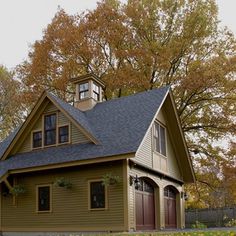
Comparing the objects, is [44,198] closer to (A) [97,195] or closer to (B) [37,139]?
(A) [97,195]

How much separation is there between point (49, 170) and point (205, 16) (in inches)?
569

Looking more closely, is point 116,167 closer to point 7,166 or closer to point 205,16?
point 7,166

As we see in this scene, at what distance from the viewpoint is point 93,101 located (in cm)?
2177

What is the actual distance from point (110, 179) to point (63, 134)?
407cm

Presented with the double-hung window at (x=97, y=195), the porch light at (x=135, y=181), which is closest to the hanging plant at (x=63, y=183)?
the double-hung window at (x=97, y=195)

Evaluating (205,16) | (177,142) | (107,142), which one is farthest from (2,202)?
(205,16)

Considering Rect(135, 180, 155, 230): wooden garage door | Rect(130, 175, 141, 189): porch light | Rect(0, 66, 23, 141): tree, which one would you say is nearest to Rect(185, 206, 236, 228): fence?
Rect(135, 180, 155, 230): wooden garage door

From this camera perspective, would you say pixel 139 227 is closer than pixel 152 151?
Yes

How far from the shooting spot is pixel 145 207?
17.5 metres

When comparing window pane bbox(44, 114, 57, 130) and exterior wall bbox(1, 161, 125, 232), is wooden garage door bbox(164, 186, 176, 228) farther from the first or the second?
window pane bbox(44, 114, 57, 130)

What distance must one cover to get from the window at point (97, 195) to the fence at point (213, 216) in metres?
11.0

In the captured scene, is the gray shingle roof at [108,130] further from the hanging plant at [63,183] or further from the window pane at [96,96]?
the window pane at [96,96]

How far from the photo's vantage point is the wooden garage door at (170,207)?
20.1 meters


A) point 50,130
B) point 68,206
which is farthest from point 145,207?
point 50,130
